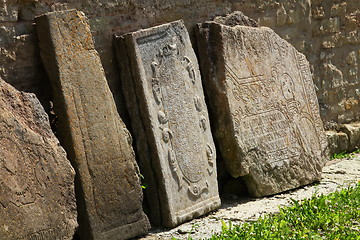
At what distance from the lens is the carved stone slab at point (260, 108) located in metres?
5.26

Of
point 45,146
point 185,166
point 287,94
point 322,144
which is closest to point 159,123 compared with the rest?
point 185,166

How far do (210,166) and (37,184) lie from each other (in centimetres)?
154

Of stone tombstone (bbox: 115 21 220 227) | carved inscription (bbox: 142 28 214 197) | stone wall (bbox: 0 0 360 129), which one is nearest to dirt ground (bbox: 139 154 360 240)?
stone tombstone (bbox: 115 21 220 227)

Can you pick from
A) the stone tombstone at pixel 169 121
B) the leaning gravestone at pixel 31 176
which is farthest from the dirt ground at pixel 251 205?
the leaning gravestone at pixel 31 176

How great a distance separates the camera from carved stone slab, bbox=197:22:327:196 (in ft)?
17.3

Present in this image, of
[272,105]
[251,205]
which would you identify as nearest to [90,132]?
[251,205]

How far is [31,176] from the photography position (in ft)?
12.6

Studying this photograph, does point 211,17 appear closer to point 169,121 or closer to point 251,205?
point 169,121

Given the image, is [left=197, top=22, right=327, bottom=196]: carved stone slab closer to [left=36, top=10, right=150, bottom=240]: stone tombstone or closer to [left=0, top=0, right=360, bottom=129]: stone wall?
[left=0, top=0, right=360, bottom=129]: stone wall

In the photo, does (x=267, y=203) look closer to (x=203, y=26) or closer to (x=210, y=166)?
(x=210, y=166)

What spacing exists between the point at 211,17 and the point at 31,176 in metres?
2.29

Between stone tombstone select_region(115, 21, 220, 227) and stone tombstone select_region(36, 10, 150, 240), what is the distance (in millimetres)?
233

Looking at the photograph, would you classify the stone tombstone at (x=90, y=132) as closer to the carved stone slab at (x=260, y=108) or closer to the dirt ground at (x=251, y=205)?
the dirt ground at (x=251, y=205)

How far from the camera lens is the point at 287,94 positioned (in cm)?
582
